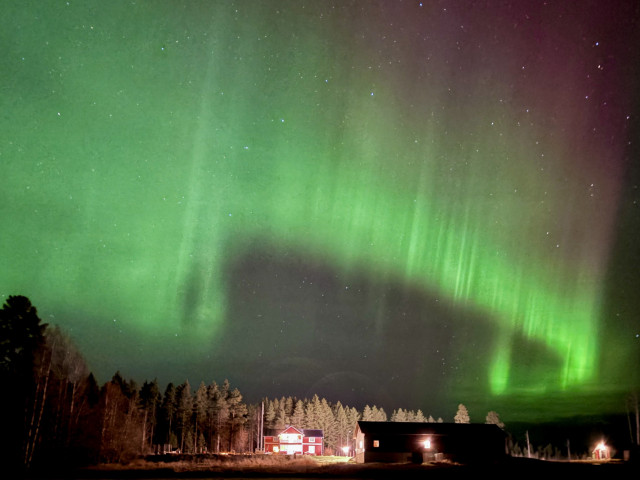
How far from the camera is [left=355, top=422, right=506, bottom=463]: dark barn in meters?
70.3

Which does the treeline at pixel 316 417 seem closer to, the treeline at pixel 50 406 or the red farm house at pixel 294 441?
the red farm house at pixel 294 441

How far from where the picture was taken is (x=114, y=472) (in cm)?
4247

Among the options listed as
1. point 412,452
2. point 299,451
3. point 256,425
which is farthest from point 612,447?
point 256,425

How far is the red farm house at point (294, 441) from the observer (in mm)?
106500

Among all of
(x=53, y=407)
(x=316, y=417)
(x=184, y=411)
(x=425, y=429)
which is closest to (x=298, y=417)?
(x=316, y=417)

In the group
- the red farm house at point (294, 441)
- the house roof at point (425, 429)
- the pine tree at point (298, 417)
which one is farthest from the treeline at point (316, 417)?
the house roof at point (425, 429)

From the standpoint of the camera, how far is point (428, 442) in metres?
71.9

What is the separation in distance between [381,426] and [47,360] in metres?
42.0

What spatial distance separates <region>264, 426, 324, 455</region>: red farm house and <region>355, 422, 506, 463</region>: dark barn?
1339 inches

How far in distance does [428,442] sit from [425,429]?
1.97m

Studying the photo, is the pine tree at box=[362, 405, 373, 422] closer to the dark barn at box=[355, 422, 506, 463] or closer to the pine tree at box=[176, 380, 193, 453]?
the pine tree at box=[176, 380, 193, 453]

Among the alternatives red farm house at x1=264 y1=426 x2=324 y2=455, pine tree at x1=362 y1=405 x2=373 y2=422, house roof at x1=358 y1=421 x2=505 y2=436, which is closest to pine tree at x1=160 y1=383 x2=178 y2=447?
red farm house at x1=264 y1=426 x2=324 y2=455

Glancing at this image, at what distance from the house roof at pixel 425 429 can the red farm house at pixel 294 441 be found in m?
35.3

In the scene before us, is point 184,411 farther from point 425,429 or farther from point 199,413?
point 425,429
